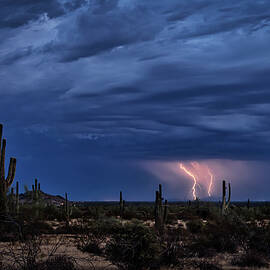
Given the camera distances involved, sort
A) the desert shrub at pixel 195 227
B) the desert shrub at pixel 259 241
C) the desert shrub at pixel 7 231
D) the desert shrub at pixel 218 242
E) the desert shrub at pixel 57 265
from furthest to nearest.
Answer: the desert shrub at pixel 195 227
the desert shrub at pixel 7 231
the desert shrub at pixel 218 242
the desert shrub at pixel 259 241
the desert shrub at pixel 57 265

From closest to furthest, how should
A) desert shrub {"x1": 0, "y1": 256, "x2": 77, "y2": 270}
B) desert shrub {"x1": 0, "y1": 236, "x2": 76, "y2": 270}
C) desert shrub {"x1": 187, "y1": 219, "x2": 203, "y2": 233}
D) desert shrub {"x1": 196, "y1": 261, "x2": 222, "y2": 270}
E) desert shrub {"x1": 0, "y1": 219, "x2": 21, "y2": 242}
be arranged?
desert shrub {"x1": 0, "y1": 236, "x2": 76, "y2": 270}
desert shrub {"x1": 0, "y1": 256, "x2": 77, "y2": 270}
desert shrub {"x1": 196, "y1": 261, "x2": 222, "y2": 270}
desert shrub {"x1": 0, "y1": 219, "x2": 21, "y2": 242}
desert shrub {"x1": 187, "y1": 219, "x2": 203, "y2": 233}

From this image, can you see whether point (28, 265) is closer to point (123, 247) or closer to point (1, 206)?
point (123, 247)

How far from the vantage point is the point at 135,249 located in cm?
1215

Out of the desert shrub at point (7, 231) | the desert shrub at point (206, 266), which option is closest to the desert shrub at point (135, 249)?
the desert shrub at point (206, 266)

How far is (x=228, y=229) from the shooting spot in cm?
1908

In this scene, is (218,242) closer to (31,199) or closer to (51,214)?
(51,214)

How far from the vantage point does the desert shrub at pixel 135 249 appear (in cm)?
1206

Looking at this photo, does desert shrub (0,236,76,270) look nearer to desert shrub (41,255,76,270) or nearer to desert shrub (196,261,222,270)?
desert shrub (41,255,76,270)

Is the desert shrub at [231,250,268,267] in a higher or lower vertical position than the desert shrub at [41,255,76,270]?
lower

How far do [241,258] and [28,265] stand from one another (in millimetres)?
8119

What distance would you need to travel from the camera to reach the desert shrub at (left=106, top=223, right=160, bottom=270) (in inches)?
475

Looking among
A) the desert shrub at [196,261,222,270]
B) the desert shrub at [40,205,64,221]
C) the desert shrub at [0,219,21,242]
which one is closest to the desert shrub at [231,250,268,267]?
the desert shrub at [196,261,222,270]

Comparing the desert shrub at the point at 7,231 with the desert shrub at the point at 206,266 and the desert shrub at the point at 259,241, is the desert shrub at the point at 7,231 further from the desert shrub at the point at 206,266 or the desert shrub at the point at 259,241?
the desert shrub at the point at 259,241

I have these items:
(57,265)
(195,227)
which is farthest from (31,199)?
(57,265)
